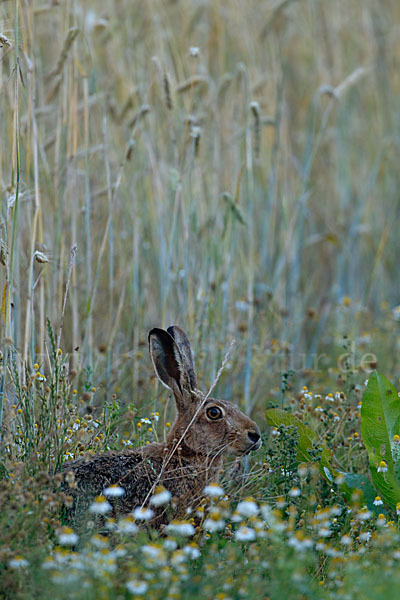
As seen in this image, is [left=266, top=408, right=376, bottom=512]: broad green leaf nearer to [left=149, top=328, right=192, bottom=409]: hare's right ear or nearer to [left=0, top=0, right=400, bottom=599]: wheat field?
[left=0, top=0, right=400, bottom=599]: wheat field

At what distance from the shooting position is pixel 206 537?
3.13m

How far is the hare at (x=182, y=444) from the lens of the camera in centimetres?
339


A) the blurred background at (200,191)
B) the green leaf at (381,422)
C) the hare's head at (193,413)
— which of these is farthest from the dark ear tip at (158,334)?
the green leaf at (381,422)

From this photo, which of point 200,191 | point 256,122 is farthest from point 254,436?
point 200,191

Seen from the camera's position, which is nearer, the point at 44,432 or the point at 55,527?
the point at 55,527

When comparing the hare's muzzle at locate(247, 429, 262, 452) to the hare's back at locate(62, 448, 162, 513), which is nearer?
the hare's back at locate(62, 448, 162, 513)

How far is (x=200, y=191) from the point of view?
5.86 meters

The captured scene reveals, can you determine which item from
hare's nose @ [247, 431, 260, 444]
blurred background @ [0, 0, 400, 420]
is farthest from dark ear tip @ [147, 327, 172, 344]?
hare's nose @ [247, 431, 260, 444]

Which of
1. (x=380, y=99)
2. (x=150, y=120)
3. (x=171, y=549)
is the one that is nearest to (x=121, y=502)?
(x=171, y=549)

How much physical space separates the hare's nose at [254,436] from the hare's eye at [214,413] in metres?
0.18

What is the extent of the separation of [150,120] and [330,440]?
306cm

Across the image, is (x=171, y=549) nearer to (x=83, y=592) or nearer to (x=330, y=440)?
(x=83, y=592)

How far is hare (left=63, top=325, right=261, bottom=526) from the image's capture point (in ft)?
11.1

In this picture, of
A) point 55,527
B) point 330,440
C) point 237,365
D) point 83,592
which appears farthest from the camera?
point 237,365
